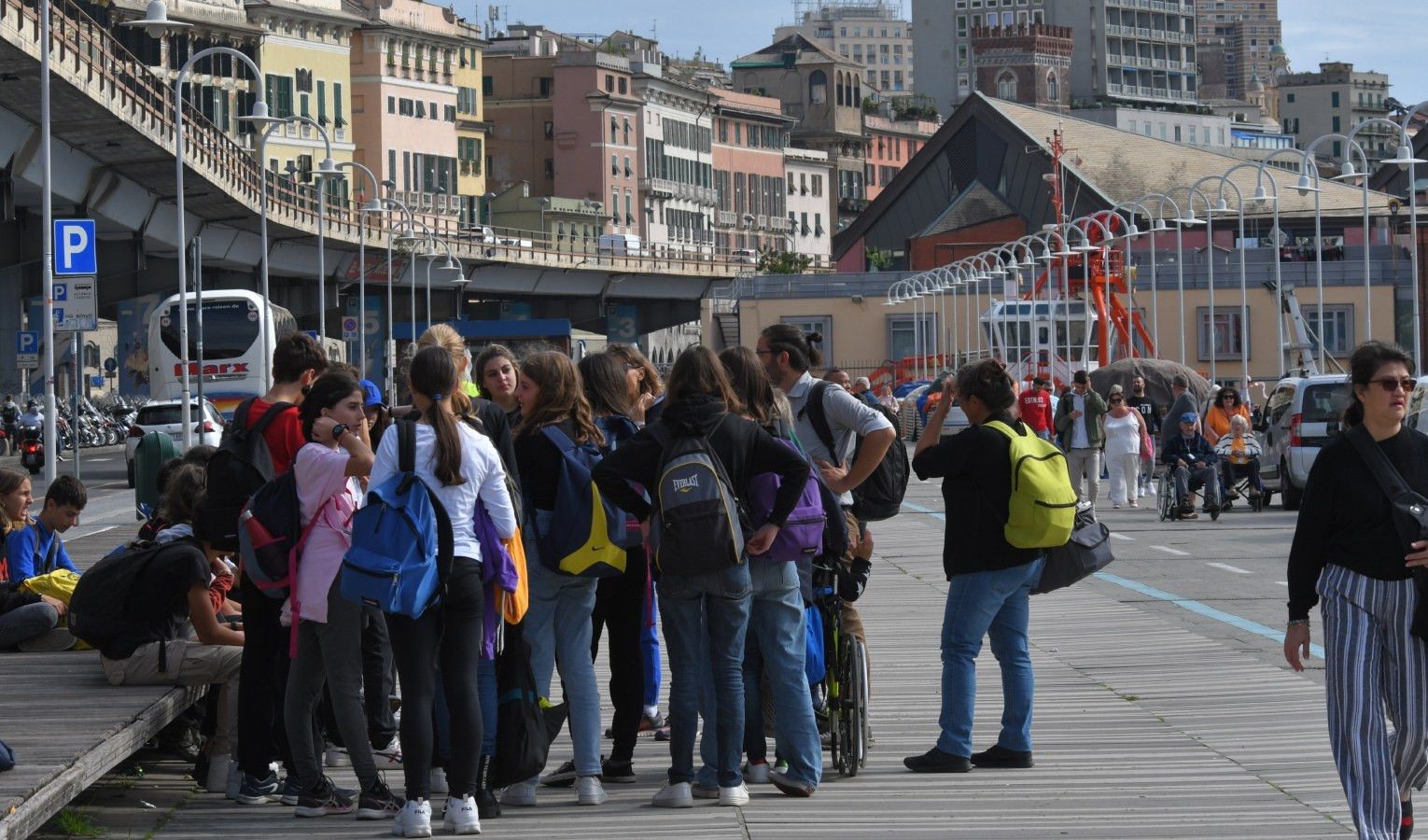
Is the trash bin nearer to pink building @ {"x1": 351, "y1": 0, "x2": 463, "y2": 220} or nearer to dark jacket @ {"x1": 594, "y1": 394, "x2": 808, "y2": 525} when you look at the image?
dark jacket @ {"x1": 594, "y1": 394, "x2": 808, "y2": 525}

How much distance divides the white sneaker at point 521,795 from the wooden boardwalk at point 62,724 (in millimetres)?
1346

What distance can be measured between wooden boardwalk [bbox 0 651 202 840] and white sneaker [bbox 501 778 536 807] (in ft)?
4.42

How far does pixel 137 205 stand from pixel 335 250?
31124 millimetres

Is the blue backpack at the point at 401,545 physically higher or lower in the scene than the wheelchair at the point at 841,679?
higher

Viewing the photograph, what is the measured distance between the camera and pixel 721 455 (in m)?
8.84

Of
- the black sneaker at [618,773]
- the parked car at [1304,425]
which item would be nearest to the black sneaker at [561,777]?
the black sneaker at [618,773]

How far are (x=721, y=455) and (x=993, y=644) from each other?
5.90 ft

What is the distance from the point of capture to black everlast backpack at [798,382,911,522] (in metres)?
10.2

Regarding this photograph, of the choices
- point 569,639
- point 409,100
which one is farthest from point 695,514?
point 409,100

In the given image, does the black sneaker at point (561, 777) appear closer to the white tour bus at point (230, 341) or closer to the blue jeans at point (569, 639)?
the blue jeans at point (569, 639)

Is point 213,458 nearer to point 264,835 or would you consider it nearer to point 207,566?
point 207,566

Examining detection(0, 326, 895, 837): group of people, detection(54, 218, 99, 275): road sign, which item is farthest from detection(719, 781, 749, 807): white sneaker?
detection(54, 218, 99, 275): road sign

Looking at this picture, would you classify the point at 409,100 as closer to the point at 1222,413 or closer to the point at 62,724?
the point at 1222,413

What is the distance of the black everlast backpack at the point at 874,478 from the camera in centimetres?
1025
